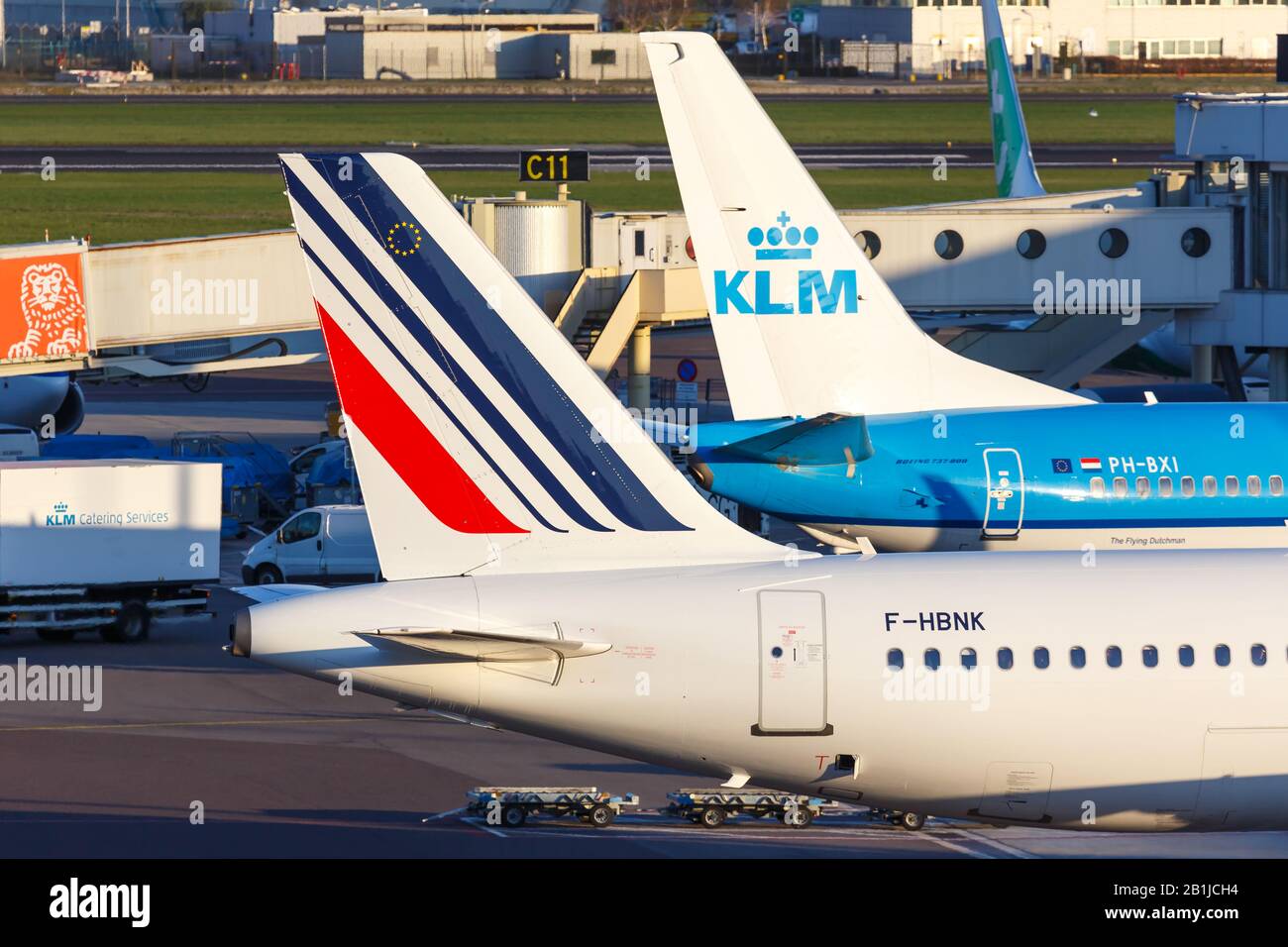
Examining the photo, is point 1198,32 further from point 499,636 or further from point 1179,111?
point 499,636

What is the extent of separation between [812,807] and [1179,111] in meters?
25.4

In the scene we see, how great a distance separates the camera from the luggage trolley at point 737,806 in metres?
26.8

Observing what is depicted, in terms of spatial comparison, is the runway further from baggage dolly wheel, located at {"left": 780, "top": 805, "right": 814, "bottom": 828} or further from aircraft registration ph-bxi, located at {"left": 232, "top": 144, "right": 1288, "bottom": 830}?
aircraft registration ph-bxi, located at {"left": 232, "top": 144, "right": 1288, "bottom": 830}

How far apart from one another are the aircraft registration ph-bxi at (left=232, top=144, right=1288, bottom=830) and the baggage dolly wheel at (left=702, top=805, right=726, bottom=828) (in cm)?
660

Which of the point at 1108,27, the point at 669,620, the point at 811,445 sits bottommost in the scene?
the point at 669,620

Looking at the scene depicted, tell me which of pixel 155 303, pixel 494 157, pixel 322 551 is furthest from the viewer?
pixel 494 157

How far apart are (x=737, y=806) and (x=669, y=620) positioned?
817cm

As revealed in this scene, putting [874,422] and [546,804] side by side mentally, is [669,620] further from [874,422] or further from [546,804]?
[874,422]

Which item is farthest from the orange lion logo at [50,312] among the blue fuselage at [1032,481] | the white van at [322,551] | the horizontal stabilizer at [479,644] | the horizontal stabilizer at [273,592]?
the horizontal stabilizer at [479,644]

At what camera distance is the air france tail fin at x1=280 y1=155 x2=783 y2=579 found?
18906mm

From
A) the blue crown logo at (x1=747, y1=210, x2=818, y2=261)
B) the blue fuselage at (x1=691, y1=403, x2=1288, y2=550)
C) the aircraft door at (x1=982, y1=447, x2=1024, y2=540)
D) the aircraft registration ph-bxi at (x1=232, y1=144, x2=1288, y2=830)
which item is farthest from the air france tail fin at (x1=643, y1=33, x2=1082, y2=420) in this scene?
the aircraft registration ph-bxi at (x1=232, y1=144, x2=1288, y2=830)

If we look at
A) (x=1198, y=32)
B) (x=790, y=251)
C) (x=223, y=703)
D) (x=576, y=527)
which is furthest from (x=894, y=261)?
(x=1198, y=32)

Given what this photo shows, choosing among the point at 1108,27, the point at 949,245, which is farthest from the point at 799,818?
the point at 1108,27

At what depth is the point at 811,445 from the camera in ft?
106
